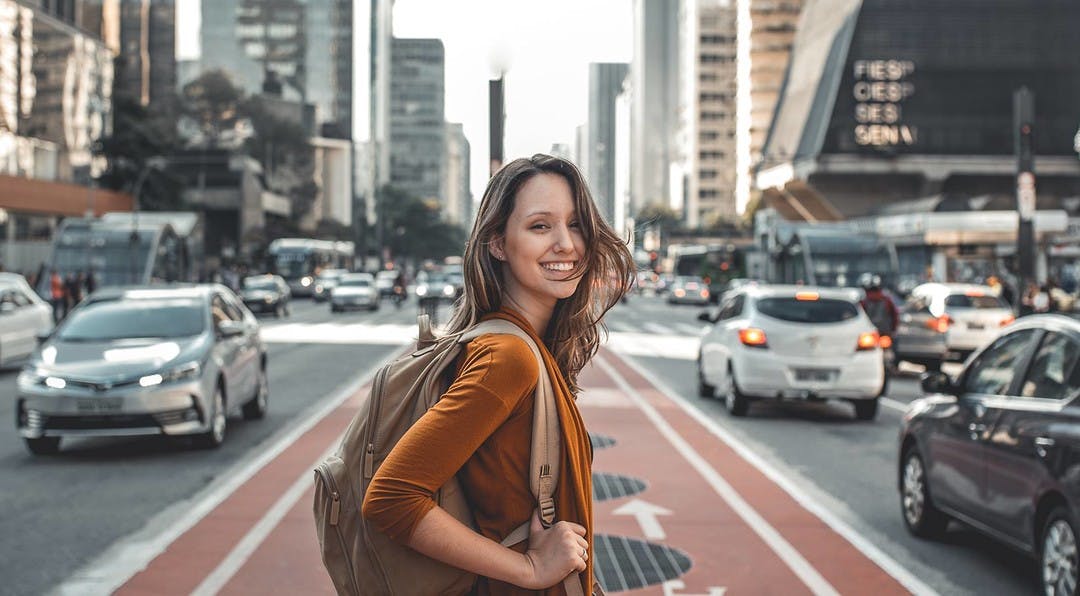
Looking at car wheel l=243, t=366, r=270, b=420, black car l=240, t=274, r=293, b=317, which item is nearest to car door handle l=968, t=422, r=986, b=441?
car wheel l=243, t=366, r=270, b=420

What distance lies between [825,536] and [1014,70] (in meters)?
87.0

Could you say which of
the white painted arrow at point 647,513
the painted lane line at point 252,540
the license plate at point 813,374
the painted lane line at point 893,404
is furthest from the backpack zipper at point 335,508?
the painted lane line at point 893,404

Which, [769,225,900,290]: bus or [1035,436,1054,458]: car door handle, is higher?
[769,225,900,290]: bus

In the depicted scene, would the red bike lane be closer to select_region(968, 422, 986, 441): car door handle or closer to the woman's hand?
select_region(968, 422, 986, 441): car door handle

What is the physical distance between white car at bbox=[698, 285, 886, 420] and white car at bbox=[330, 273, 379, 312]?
127ft

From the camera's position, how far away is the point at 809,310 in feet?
52.6

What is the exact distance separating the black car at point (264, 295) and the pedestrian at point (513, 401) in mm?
46154

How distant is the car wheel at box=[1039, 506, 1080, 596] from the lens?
6109mm

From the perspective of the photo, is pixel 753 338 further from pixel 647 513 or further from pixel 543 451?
pixel 543 451

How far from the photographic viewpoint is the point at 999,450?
23.3 ft

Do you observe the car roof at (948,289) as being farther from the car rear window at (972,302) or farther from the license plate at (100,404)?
the license plate at (100,404)

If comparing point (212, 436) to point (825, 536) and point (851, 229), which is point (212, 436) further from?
point (851, 229)

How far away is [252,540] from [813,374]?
29.0 ft

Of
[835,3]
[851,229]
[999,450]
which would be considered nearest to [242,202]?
[835,3]
